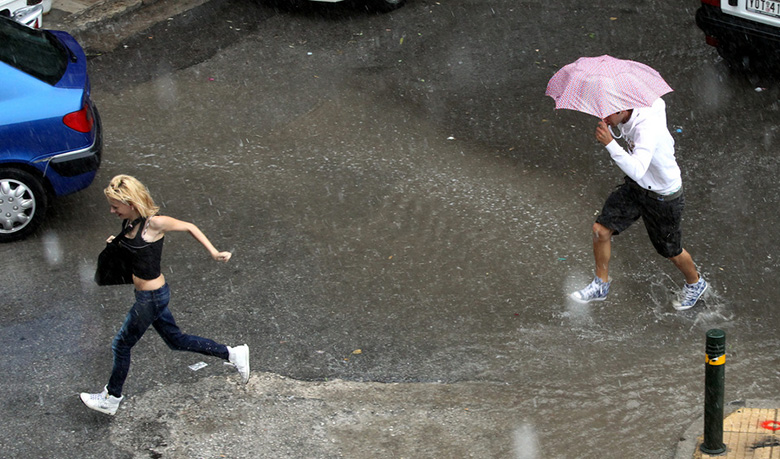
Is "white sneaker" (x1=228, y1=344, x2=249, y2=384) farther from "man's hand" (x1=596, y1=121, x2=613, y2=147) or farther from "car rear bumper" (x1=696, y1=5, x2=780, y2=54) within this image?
"car rear bumper" (x1=696, y1=5, x2=780, y2=54)

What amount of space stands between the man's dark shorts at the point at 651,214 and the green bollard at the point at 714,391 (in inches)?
54.3

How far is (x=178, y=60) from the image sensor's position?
10.1 meters

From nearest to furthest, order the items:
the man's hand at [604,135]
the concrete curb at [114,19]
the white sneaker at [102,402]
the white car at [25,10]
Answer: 1. the white sneaker at [102,402]
2. the man's hand at [604,135]
3. the white car at [25,10]
4. the concrete curb at [114,19]

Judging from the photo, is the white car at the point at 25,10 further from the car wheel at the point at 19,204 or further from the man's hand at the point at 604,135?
the man's hand at the point at 604,135

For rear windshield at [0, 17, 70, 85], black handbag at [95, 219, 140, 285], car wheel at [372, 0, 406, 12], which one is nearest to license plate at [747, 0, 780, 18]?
car wheel at [372, 0, 406, 12]

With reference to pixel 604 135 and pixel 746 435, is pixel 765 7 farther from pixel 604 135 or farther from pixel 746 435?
pixel 746 435

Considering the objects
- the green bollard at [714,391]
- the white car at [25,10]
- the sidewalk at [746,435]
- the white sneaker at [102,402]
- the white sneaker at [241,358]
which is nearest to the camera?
the green bollard at [714,391]

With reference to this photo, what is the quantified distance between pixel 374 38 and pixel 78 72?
14.4 feet

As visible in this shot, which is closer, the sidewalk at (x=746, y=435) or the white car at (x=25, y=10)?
the sidewalk at (x=746, y=435)

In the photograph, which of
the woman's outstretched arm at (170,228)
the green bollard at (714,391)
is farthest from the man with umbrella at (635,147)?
the woman's outstretched arm at (170,228)

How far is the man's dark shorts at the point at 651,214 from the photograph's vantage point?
5754mm

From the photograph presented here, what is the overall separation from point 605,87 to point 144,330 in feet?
10.1

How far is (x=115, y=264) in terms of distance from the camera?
5.03 meters

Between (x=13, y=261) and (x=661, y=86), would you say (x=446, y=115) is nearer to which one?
(x=661, y=86)
